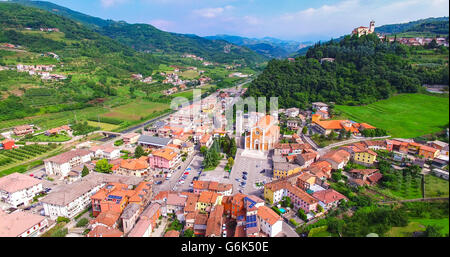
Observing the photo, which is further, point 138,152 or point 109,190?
point 138,152

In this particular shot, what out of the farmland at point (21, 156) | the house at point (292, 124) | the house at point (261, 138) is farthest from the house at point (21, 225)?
the house at point (292, 124)

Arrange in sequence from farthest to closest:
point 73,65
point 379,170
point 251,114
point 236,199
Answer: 1. point 73,65
2. point 251,114
3. point 379,170
4. point 236,199

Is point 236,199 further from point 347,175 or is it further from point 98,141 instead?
point 98,141

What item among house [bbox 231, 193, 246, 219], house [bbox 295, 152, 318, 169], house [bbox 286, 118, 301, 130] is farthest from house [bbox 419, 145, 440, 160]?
house [bbox 231, 193, 246, 219]

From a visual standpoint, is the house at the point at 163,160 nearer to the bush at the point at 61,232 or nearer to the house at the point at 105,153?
the house at the point at 105,153

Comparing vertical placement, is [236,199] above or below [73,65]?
below

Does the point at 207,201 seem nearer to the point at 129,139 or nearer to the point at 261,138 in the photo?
the point at 261,138
